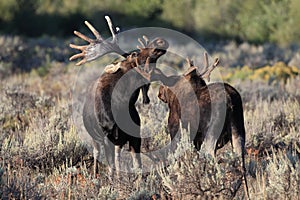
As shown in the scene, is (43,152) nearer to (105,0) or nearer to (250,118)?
(250,118)

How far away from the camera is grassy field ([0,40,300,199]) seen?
18.1 feet

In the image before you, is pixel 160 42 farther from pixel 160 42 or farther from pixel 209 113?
pixel 209 113

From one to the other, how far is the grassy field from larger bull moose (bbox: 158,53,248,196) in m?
0.26

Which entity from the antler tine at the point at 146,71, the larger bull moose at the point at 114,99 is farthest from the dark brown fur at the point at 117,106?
the antler tine at the point at 146,71

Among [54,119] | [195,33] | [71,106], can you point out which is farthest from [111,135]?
[195,33]

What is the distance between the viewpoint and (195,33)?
126 ft

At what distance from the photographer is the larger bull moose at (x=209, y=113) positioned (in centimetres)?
616

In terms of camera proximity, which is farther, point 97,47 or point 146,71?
point 97,47

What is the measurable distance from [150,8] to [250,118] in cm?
3325

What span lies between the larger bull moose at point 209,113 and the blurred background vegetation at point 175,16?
25.5 metres

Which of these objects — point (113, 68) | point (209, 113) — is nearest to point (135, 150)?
point (113, 68)

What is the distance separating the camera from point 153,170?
21.1ft

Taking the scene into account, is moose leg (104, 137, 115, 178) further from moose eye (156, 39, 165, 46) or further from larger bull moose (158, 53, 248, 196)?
moose eye (156, 39, 165, 46)

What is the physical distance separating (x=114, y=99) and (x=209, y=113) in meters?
1.19
